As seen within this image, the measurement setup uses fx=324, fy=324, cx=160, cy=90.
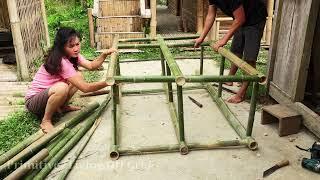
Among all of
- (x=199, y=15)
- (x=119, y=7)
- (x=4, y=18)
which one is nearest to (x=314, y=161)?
(x=199, y=15)

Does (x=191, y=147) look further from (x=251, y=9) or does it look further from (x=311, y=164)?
(x=251, y=9)

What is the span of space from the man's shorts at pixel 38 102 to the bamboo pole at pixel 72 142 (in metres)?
0.61

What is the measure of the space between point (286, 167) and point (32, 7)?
6572 millimetres

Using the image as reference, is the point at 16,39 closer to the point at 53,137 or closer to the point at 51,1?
the point at 53,137

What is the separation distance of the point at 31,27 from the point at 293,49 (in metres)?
5.55

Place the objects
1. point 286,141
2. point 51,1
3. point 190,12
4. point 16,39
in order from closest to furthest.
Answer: point 286,141, point 16,39, point 190,12, point 51,1

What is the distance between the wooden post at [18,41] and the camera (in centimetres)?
614

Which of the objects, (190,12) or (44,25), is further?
(190,12)

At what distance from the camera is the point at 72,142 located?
3947mm

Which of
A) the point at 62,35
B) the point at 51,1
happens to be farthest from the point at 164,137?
the point at 51,1

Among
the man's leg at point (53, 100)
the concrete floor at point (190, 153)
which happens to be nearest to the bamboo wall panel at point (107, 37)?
the concrete floor at point (190, 153)

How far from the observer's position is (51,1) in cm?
1659

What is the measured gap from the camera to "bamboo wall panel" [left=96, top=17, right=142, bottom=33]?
8984 millimetres

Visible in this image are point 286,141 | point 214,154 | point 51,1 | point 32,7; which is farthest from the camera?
point 51,1
